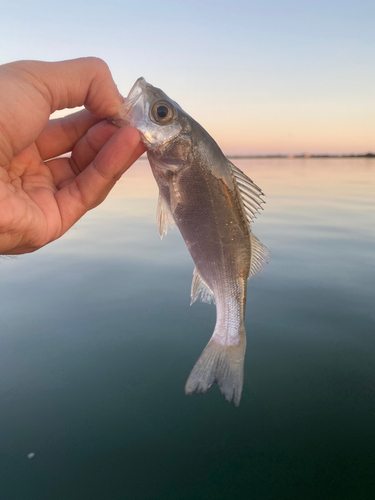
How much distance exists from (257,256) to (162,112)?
4.47 ft

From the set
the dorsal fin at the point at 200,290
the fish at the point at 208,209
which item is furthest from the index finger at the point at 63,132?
the dorsal fin at the point at 200,290

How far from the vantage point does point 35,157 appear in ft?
10.1

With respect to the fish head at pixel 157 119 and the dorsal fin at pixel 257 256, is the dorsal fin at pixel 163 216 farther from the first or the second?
the dorsal fin at pixel 257 256

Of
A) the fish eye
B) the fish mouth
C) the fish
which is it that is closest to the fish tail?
the fish

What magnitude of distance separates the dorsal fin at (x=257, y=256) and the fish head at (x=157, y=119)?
1.08 m

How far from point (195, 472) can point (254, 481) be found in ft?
2.39

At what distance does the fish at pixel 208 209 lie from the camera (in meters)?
2.50

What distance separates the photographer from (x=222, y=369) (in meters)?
2.86

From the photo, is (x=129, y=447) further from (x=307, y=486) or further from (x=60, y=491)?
(x=307, y=486)

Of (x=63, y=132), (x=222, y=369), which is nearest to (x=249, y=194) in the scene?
(x=222, y=369)

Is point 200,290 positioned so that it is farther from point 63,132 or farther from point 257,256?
point 63,132

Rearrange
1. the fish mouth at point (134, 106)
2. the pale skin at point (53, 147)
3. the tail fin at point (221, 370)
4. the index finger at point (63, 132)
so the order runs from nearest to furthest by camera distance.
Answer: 1. the pale skin at point (53, 147)
2. the fish mouth at point (134, 106)
3. the tail fin at point (221, 370)
4. the index finger at point (63, 132)

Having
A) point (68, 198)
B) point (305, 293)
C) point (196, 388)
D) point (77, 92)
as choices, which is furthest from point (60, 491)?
point (305, 293)

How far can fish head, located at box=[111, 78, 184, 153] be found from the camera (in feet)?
8.15
